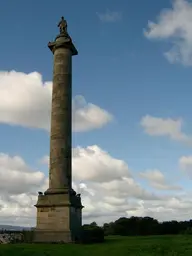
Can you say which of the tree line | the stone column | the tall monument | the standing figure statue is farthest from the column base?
the tree line

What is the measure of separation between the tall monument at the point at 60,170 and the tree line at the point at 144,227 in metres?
16.0

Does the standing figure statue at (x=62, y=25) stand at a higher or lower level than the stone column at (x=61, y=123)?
higher

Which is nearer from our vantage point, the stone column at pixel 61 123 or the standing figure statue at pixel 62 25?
the stone column at pixel 61 123

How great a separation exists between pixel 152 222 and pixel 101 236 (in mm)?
18259

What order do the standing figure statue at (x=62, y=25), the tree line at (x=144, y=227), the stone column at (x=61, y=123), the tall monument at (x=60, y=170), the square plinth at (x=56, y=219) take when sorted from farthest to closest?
the tree line at (x=144, y=227) < the standing figure statue at (x=62, y=25) < the stone column at (x=61, y=123) < the tall monument at (x=60, y=170) < the square plinth at (x=56, y=219)

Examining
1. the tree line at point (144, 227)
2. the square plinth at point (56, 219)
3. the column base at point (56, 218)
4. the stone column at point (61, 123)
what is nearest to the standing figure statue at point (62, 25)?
the stone column at point (61, 123)

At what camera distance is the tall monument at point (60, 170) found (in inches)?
996

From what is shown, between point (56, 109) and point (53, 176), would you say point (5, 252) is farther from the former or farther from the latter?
point (56, 109)

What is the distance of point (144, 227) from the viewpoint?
43031 millimetres

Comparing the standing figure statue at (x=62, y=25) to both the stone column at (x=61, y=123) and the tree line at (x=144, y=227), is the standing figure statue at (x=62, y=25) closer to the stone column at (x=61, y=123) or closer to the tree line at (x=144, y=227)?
the stone column at (x=61, y=123)

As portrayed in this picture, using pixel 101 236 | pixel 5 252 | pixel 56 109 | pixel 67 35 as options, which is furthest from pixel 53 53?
pixel 5 252

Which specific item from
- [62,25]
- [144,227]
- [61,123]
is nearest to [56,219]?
[61,123]

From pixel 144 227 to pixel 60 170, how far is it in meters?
19.8

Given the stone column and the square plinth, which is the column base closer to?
the square plinth
